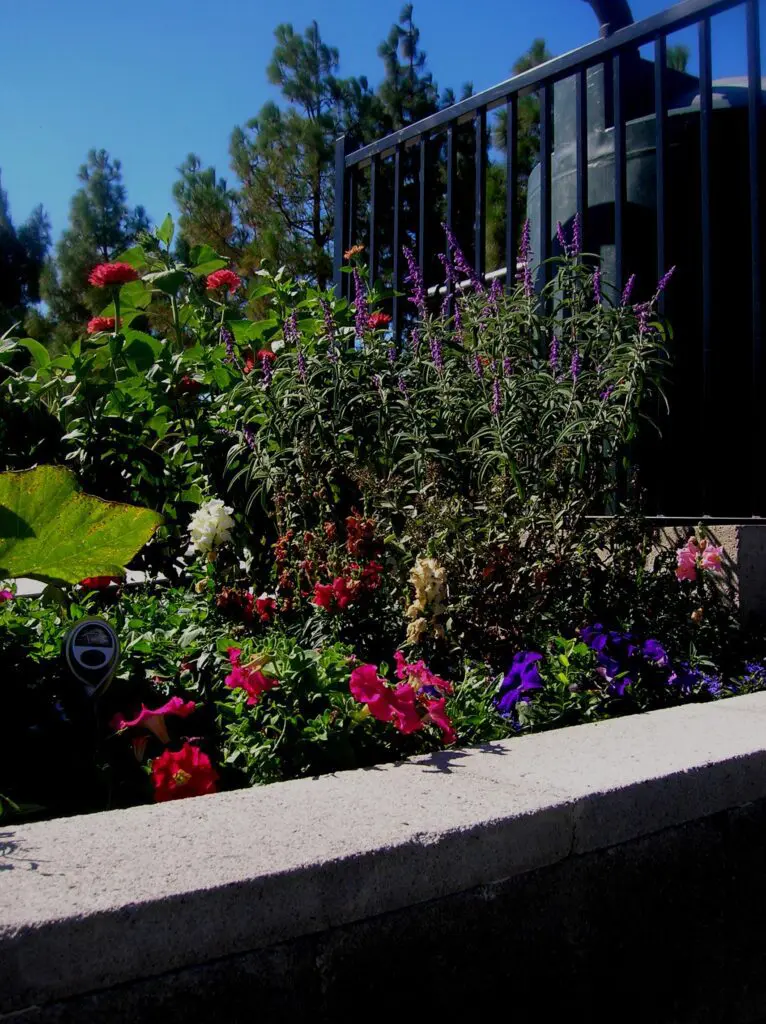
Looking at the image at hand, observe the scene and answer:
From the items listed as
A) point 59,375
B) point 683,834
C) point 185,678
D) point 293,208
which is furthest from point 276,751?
point 293,208

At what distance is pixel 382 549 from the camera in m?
2.65

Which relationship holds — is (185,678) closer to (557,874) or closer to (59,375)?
(557,874)

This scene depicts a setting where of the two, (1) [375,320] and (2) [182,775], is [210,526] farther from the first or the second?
(2) [182,775]

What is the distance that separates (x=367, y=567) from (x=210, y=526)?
1.99 feet

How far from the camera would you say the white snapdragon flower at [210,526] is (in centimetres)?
295

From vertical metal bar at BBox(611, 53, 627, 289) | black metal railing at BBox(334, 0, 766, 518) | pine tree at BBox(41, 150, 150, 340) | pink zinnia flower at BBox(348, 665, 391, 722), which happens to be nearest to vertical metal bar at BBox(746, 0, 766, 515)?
black metal railing at BBox(334, 0, 766, 518)

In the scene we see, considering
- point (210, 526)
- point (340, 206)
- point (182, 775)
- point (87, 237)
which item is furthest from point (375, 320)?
point (87, 237)

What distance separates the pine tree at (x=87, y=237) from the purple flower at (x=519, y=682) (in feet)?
62.1

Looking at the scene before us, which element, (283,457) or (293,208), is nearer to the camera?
(283,457)

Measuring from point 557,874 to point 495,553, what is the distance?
1.16 meters

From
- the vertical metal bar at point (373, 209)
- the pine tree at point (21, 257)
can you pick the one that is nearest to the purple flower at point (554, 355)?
the vertical metal bar at point (373, 209)

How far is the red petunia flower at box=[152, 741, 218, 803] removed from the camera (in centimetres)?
184

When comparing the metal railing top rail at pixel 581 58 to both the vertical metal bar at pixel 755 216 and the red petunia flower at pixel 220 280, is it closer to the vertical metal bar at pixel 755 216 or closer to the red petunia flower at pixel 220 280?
the vertical metal bar at pixel 755 216

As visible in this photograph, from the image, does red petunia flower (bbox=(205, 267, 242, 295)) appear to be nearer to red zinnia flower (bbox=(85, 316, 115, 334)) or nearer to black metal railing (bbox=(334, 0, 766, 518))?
red zinnia flower (bbox=(85, 316, 115, 334))
